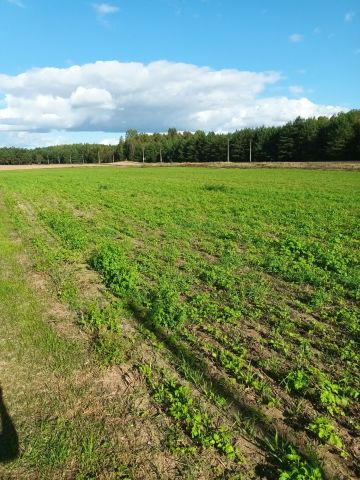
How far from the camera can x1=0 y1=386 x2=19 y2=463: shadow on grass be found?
13.1 ft

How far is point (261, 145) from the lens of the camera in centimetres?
10494

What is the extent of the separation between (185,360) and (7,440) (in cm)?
254

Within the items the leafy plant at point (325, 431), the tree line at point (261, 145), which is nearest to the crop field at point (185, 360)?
the leafy plant at point (325, 431)

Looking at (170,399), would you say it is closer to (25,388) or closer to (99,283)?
(25,388)

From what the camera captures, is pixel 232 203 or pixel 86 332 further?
pixel 232 203

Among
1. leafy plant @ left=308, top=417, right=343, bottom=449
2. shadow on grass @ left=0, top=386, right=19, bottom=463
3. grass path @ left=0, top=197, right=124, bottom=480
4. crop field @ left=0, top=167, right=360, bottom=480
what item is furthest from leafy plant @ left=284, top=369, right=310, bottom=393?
shadow on grass @ left=0, top=386, right=19, bottom=463

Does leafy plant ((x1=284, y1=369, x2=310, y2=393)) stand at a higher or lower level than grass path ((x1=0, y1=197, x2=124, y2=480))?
higher

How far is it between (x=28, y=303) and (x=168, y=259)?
411 centimetres

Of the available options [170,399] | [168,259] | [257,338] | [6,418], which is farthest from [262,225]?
[6,418]

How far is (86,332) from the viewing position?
22.2 ft

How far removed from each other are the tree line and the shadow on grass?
88316mm

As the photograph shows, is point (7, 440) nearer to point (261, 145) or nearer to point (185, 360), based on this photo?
point (185, 360)

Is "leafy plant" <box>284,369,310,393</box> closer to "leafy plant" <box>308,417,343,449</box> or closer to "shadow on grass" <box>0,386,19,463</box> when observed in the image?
"leafy plant" <box>308,417,343,449</box>

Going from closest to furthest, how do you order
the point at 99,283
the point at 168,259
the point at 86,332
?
the point at 86,332
the point at 99,283
the point at 168,259
